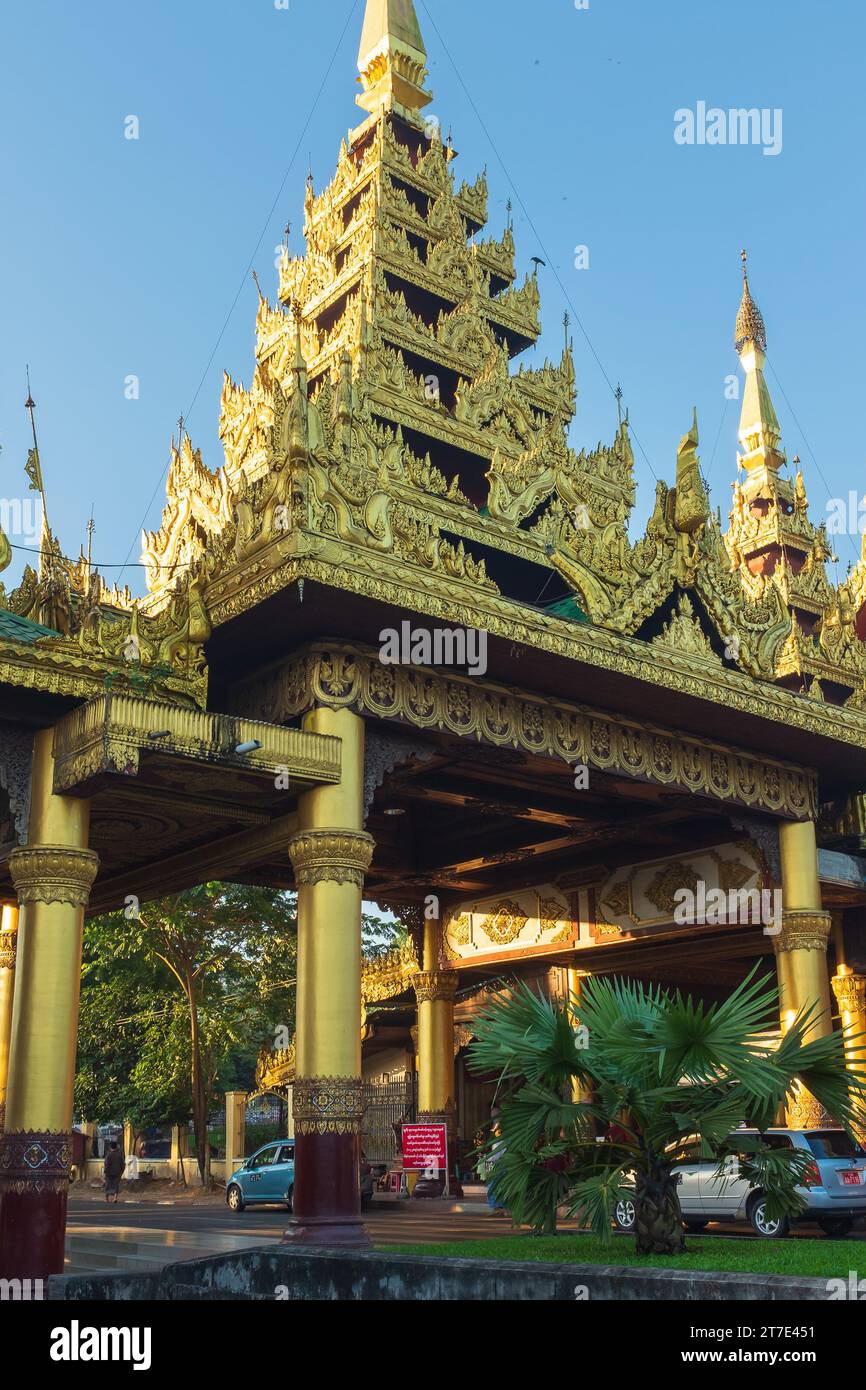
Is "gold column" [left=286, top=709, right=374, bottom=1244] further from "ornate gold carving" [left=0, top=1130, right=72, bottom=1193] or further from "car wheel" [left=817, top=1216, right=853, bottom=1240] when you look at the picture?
"car wheel" [left=817, top=1216, right=853, bottom=1240]

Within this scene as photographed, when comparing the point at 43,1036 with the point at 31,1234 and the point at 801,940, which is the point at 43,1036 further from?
the point at 801,940

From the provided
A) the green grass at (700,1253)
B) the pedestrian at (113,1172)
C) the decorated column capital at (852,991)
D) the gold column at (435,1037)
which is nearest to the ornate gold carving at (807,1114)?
the decorated column capital at (852,991)

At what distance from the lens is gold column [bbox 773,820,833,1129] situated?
818 inches

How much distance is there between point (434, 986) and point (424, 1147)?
527cm

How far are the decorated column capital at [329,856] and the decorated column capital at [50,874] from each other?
2445 mm

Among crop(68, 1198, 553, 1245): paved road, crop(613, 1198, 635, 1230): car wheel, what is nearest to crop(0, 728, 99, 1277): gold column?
crop(68, 1198, 553, 1245): paved road

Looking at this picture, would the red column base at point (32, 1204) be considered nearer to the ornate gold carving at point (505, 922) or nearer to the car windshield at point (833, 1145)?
the car windshield at point (833, 1145)

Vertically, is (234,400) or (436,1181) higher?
(234,400)

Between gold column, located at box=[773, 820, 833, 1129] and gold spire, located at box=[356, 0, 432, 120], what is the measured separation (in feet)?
51.7
